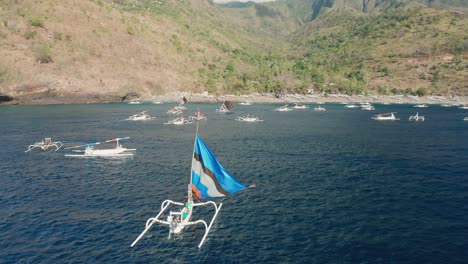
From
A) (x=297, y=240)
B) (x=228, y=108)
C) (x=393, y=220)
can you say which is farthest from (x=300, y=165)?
(x=228, y=108)

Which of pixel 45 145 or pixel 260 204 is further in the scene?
pixel 45 145

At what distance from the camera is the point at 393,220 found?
4103 cm

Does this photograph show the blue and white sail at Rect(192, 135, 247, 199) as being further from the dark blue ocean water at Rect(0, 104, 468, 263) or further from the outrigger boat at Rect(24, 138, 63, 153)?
the outrigger boat at Rect(24, 138, 63, 153)

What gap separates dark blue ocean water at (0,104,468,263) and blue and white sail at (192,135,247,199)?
451 centimetres

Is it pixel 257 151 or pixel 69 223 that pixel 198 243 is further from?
pixel 257 151

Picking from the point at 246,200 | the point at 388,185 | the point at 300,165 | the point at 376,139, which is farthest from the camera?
the point at 376,139

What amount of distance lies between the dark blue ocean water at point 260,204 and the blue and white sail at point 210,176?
451 cm

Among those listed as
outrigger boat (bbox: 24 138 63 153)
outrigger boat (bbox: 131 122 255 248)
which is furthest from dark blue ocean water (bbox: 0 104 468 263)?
outrigger boat (bbox: 24 138 63 153)

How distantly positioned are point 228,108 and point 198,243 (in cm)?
15455

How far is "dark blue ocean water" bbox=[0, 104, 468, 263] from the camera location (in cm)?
3372

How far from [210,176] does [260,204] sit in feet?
37.6

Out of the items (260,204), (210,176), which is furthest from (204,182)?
(260,204)

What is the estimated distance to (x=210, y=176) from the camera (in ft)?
125

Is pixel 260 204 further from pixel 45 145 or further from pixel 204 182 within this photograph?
pixel 45 145
